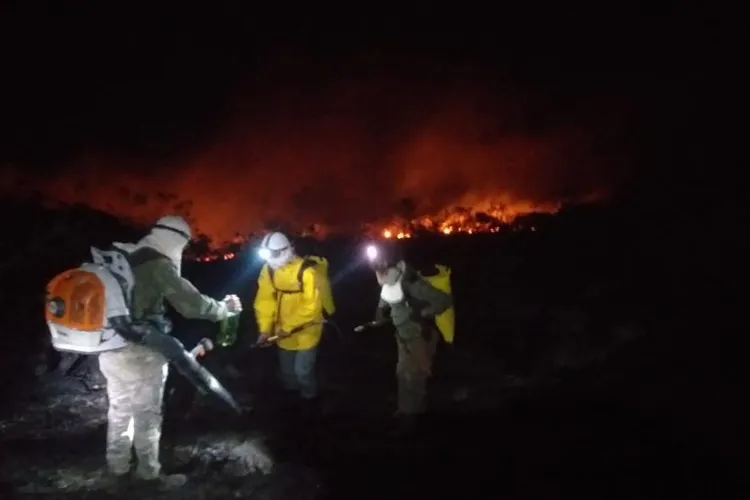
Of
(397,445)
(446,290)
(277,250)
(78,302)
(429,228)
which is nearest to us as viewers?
(78,302)

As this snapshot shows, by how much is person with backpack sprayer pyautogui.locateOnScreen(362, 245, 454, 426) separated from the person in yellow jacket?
0.83m

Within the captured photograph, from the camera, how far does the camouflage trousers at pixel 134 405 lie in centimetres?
625

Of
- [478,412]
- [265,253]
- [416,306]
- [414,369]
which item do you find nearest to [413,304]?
[416,306]

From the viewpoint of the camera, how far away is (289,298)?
26.7ft

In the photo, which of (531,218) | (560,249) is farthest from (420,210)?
(560,249)

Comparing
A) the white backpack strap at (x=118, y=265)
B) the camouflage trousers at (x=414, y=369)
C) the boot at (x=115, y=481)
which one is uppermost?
the white backpack strap at (x=118, y=265)

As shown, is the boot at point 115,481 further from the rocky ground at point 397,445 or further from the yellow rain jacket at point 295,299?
the yellow rain jacket at point 295,299

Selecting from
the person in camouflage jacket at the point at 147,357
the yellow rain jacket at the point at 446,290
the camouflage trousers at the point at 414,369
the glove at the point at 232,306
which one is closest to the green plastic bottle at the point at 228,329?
the glove at the point at 232,306

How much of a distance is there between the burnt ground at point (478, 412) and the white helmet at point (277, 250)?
173cm

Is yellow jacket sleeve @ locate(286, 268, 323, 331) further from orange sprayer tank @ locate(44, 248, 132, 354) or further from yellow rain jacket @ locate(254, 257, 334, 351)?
orange sprayer tank @ locate(44, 248, 132, 354)

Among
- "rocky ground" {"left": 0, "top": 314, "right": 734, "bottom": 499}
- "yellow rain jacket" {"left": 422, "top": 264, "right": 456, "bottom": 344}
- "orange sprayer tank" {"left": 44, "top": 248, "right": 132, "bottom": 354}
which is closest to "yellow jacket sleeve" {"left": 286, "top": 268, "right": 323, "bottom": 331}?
"rocky ground" {"left": 0, "top": 314, "right": 734, "bottom": 499}

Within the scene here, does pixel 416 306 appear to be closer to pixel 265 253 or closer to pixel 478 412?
pixel 265 253

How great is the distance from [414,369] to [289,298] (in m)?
1.47

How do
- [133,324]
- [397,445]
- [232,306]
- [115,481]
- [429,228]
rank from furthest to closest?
[429,228], [397,445], [232,306], [115,481], [133,324]
